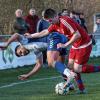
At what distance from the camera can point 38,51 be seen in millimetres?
14320

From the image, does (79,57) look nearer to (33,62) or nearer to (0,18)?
(33,62)

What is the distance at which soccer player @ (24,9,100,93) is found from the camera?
11586 millimetres

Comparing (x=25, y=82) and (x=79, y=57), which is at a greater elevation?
(x=79, y=57)

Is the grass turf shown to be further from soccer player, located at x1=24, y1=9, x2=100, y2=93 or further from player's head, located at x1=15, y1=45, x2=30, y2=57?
player's head, located at x1=15, y1=45, x2=30, y2=57

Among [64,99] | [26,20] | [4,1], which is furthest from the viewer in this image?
[4,1]

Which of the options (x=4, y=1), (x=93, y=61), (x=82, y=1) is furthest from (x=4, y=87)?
(x=82, y=1)

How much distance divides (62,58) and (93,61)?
998 cm

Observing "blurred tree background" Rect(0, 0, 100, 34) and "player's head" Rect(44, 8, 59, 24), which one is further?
"blurred tree background" Rect(0, 0, 100, 34)

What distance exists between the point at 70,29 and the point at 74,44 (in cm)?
50

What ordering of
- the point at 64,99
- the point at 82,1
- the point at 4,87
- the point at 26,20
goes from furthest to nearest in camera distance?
the point at 82,1 → the point at 26,20 → the point at 4,87 → the point at 64,99

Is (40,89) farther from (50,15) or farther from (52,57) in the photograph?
(50,15)

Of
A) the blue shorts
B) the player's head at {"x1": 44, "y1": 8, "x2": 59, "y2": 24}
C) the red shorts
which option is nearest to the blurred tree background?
the blue shorts

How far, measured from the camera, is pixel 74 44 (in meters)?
12.0

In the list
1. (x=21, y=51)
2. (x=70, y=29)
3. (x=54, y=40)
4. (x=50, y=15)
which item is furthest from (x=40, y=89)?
(x=21, y=51)
